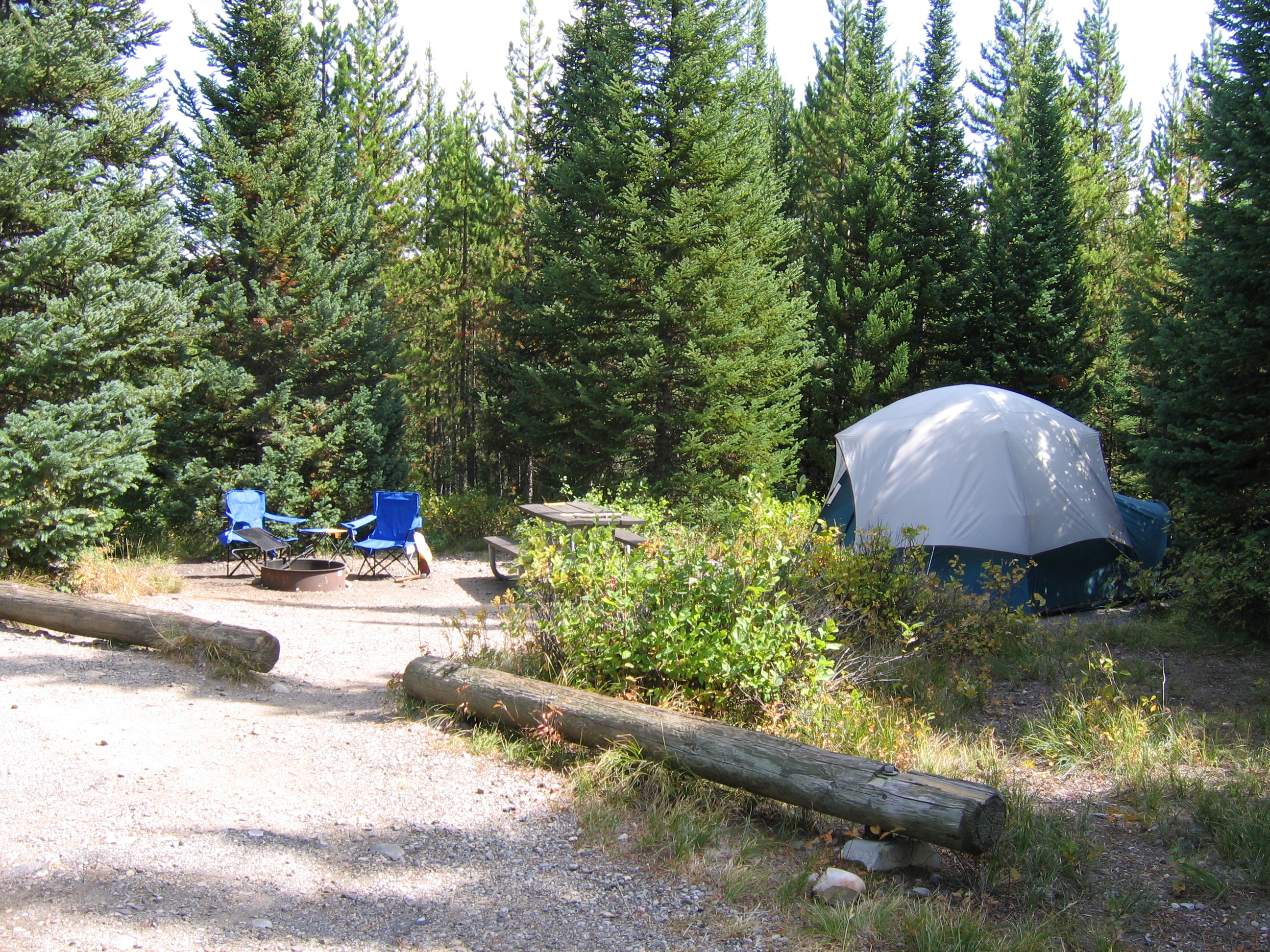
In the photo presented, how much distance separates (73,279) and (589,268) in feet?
22.5

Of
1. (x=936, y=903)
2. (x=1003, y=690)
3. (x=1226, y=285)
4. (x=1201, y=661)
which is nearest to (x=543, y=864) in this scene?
(x=936, y=903)

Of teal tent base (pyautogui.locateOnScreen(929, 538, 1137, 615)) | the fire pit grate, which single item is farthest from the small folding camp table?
teal tent base (pyautogui.locateOnScreen(929, 538, 1137, 615))

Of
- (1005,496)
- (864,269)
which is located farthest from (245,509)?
(864,269)

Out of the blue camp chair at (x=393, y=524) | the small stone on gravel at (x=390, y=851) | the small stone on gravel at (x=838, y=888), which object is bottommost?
the small stone on gravel at (x=838, y=888)

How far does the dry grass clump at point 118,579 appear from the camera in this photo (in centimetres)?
820

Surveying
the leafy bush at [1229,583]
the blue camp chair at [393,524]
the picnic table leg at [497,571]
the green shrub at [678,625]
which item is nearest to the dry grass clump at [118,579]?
the blue camp chair at [393,524]

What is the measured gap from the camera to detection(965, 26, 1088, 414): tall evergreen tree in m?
16.1

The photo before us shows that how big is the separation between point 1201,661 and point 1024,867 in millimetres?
4656

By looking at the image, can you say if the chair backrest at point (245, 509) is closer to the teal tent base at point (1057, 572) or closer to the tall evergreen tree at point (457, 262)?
the tall evergreen tree at point (457, 262)

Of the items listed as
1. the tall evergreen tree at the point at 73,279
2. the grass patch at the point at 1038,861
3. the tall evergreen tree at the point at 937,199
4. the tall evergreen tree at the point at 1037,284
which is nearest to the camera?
the grass patch at the point at 1038,861

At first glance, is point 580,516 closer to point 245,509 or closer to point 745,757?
point 245,509

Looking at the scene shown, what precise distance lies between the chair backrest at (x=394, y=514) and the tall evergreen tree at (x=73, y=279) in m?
2.59

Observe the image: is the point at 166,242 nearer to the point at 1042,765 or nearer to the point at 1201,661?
the point at 1042,765

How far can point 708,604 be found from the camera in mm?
4820
